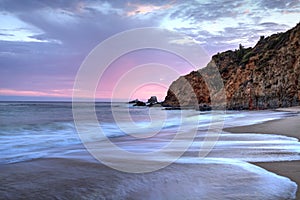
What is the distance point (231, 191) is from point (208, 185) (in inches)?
14.9

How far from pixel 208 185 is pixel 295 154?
2.94m

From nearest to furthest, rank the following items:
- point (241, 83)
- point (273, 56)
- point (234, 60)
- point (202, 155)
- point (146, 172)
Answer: point (146, 172) → point (202, 155) → point (273, 56) → point (241, 83) → point (234, 60)

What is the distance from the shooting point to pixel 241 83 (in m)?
45.3

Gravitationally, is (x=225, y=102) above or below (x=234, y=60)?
below

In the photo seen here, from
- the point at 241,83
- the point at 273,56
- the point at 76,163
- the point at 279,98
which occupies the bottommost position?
the point at 76,163

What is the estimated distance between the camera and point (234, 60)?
5988cm

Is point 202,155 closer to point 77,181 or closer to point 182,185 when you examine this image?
point 182,185

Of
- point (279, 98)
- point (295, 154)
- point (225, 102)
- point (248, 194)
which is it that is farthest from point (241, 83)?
point (248, 194)

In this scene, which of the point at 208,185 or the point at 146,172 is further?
the point at 146,172

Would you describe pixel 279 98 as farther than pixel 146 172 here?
Yes

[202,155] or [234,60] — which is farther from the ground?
[234,60]

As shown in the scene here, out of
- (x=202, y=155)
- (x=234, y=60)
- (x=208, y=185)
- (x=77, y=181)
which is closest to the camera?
(x=208, y=185)

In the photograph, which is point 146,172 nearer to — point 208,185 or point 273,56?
point 208,185

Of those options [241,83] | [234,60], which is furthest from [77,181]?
[234,60]
